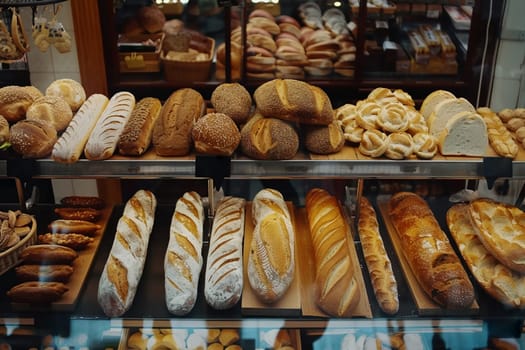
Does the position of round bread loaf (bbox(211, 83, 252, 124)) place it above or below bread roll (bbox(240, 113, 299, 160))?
above

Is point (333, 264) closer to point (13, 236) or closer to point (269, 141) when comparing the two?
point (269, 141)

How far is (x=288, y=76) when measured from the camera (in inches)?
137

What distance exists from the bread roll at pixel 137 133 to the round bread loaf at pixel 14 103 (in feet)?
1.27

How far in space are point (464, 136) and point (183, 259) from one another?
3.42 ft

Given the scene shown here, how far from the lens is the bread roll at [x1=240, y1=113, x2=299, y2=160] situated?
1.86 m

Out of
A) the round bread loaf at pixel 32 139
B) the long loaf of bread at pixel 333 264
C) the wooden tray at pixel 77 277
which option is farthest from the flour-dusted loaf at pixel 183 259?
the round bread loaf at pixel 32 139

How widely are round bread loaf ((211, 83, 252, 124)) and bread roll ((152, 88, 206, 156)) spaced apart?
83mm

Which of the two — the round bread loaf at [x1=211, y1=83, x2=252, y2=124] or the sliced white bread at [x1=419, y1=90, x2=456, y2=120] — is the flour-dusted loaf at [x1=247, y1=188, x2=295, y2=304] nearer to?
the round bread loaf at [x1=211, y1=83, x2=252, y2=124]

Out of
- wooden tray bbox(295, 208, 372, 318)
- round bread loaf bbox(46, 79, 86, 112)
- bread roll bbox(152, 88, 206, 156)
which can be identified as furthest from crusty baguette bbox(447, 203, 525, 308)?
round bread loaf bbox(46, 79, 86, 112)

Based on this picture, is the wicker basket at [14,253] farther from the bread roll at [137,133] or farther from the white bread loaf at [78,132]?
the bread roll at [137,133]

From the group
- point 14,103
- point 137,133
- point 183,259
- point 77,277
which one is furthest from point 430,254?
point 14,103

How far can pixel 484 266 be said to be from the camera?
6.82 feet

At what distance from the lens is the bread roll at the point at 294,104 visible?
1.94 meters

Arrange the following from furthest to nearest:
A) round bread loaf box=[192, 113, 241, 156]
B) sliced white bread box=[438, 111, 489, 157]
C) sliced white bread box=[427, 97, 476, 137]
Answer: sliced white bread box=[427, 97, 476, 137] < sliced white bread box=[438, 111, 489, 157] < round bread loaf box=[192, 113, 241, 156]
